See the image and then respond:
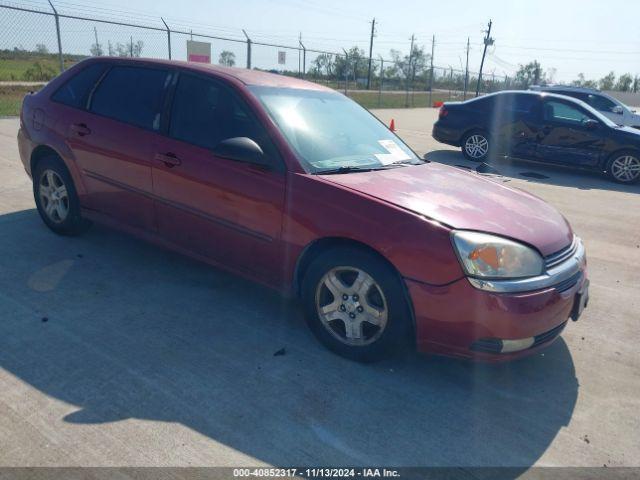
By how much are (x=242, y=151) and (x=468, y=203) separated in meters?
1.43

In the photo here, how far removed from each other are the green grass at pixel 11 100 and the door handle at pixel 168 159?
1095 cm

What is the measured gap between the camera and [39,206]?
4.88 metres

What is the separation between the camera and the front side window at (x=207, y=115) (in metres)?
3.50

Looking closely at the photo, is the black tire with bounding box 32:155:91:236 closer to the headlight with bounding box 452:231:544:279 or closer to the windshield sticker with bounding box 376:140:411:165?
the windshield sticker with bounding box 376:140:411:165

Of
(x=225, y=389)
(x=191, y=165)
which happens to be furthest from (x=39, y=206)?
(x=225, y=389)

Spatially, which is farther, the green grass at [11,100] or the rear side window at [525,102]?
the green grass at [11,100]

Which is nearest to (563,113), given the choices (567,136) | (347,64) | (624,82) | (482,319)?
(567,136)

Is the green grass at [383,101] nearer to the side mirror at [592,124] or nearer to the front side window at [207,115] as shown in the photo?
the side mirror at [592,124]

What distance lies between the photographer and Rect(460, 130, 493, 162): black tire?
34.8 ft

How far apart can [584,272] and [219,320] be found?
2357mm

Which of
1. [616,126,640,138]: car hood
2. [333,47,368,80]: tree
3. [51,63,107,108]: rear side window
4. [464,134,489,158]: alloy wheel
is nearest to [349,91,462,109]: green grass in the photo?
[333,47,368,80]: tree

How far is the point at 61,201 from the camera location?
4.67 meters

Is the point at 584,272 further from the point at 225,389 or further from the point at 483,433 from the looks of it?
the point at 225,389

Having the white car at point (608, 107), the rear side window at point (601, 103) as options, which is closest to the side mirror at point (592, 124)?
the white car at point (608, 107)
